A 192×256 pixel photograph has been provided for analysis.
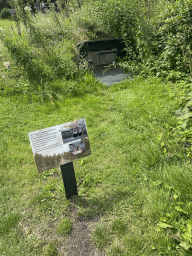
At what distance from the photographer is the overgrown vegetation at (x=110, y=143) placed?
2.02 meters

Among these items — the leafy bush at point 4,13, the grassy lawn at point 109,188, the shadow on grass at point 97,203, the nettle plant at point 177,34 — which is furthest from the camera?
the leafy bush at point 4,13

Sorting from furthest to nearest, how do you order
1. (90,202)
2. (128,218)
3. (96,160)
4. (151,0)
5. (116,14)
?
(151,0), (116,14), (96,160), (90,202), (128,218)

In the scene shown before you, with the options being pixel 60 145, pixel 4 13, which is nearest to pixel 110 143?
pixel 60 145

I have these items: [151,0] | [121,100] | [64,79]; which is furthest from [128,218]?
[151,0]

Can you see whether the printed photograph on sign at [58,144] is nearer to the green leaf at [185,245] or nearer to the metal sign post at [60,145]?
the metal sign post at [60,145]

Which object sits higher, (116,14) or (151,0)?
(151,0)

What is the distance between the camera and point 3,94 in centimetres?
506

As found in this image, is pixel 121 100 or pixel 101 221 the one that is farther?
pixel 121 100

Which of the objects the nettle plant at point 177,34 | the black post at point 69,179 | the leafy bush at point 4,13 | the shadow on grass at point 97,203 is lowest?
the shadow on grass at point 97,203

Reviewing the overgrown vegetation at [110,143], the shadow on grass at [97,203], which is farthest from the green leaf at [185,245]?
the shadow on grass at [97,203]

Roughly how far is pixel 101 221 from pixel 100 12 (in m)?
6.75

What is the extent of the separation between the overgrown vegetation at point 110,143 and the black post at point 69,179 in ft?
0.35

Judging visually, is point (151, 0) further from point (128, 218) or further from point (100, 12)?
point (128, 218)

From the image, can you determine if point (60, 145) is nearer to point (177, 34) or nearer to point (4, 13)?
point (177, 34)
